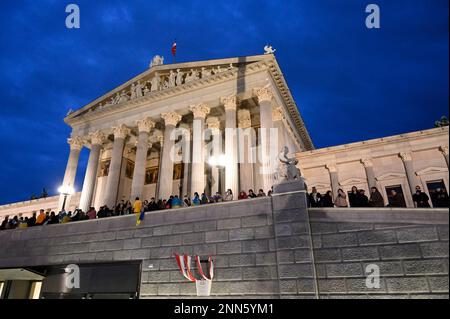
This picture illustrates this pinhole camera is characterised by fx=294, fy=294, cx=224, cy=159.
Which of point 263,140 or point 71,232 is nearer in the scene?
point 71,232

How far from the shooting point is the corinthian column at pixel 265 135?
20906mm

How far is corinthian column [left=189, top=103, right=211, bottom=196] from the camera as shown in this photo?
74.8 ft

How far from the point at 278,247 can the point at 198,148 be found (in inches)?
554

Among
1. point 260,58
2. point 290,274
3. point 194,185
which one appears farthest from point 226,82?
point 290,274

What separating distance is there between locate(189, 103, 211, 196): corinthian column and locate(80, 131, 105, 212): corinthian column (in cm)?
1112

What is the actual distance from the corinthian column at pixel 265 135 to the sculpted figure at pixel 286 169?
283 inches

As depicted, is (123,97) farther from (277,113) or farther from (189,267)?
(189,267)

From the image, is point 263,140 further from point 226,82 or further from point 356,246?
point 356,246

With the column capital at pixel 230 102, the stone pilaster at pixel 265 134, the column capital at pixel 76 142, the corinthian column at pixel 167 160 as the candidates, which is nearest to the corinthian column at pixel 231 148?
the column capital at pixel 230 102

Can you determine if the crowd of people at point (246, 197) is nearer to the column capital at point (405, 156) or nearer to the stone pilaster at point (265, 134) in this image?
the stone pilaster at point (265, 134)

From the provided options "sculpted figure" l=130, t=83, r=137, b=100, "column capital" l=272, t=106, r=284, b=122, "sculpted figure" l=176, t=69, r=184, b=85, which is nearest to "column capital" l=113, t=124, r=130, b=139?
"sculpted figure" l=130, t=83, r=137, b=100

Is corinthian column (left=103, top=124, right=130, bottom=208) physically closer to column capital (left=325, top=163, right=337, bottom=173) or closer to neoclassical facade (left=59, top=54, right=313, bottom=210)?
neoclassical facade (left=59, top=54, right=313, bottom=210)

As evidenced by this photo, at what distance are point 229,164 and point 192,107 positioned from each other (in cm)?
703

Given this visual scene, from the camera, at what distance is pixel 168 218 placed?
48.9 ft
